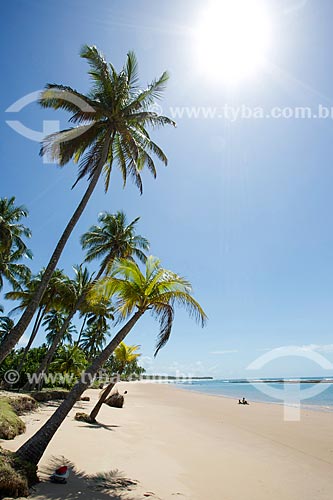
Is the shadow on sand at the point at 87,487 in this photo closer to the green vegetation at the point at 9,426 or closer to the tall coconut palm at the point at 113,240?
the green vegetation at the point at 9,426

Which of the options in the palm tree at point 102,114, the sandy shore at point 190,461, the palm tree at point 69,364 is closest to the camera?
the sandy shore at point 190,461

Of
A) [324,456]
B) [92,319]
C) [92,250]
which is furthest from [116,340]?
[92,319]

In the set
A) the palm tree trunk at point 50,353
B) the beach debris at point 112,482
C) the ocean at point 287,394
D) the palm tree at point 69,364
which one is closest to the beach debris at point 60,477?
the beach debris at point 112,482

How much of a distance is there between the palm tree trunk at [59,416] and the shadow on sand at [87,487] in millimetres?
536

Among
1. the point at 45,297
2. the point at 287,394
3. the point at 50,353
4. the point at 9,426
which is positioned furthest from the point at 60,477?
the point at 287,394

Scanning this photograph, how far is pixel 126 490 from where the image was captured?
6.40 m

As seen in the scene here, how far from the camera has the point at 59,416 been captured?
6.87 m

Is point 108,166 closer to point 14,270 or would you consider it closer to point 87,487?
point 87,487

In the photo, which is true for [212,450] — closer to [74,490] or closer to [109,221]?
[74,490]

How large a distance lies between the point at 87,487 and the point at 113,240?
58.4 feet

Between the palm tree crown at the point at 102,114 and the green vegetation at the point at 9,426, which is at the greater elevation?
the palm tree crown at the point at 102,114

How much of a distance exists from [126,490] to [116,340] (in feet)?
10.00

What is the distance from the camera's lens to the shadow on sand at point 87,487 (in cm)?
560

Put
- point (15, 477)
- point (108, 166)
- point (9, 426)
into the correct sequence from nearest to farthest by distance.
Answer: point (15, 477), point (9, 426), point (108, 166)
